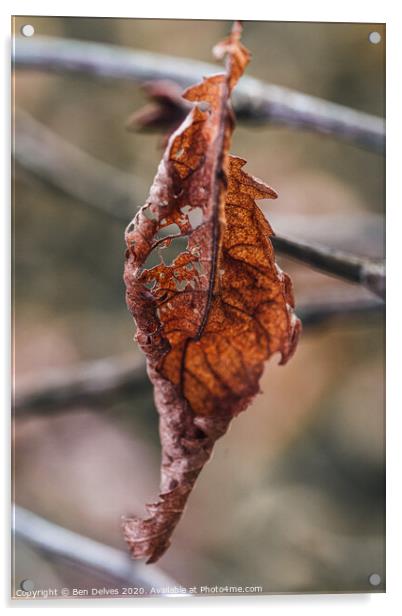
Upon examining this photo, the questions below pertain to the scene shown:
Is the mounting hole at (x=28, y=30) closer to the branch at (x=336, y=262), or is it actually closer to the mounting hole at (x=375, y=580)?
the branch at (x=336, y=262)

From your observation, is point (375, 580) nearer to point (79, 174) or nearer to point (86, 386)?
point (86, 386)

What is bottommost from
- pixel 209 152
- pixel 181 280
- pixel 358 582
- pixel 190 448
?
pixel 358 582

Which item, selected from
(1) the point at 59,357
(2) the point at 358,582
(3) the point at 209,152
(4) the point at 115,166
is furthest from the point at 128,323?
(3) the point at 209,152

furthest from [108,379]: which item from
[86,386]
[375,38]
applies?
[375,38]

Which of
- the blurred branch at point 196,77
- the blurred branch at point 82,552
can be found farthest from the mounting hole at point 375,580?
the blurred branch at point 196,77

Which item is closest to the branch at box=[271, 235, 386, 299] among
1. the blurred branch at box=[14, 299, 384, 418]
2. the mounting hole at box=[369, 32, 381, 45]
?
the blurred branch at box=[14, 299, 384, 418]

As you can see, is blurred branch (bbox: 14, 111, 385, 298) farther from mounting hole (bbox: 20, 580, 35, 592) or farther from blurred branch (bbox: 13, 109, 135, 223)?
mounting hole (bbox: 20, 580, 35, 592)
